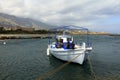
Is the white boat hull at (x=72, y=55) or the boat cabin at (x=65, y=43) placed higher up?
the boat cabin at (x=65, y=43)

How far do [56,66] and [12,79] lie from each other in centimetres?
924

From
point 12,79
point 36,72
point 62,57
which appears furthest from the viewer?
point 62,57

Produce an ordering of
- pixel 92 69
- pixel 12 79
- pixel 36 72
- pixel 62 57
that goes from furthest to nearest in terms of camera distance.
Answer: pixel 62 57
pixel 92 69
pixel 36 72
pixel 12 79

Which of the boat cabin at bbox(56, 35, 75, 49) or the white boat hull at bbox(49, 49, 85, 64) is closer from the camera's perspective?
the white boat hull at bbox(49, 49, 85, 64)

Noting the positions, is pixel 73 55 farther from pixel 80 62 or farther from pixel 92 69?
pixel 92 69

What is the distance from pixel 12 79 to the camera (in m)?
22.5

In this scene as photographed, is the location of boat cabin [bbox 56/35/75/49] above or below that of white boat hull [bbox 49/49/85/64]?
above

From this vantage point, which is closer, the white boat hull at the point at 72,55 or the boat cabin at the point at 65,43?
the white boat hull at the point at 72,55

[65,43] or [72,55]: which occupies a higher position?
[65,43]

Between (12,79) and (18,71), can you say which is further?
(18,71)

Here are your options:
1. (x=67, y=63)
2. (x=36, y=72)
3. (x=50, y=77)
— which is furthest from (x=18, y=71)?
(x=67, y=63)

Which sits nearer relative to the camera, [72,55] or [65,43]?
[72,55]

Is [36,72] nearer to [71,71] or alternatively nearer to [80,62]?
[71,71]

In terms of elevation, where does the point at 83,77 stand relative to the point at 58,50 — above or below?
below
